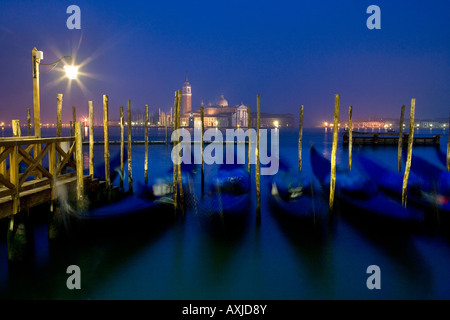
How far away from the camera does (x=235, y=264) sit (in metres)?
5.30

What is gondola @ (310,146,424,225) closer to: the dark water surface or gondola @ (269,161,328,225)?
the dark water surface

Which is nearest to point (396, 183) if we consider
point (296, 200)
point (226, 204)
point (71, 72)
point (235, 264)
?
point (296, 200)

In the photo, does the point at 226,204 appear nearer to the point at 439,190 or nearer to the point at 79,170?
the point at 79,170

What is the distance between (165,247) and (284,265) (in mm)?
2196

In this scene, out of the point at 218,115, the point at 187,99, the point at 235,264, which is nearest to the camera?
the point at 235,264

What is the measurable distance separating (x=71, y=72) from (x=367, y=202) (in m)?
7.08

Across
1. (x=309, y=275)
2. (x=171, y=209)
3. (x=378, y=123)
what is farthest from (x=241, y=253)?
(x=378, y=123)

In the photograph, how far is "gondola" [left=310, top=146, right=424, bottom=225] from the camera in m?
6.54

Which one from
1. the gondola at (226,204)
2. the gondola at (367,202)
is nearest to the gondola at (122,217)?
the gondola at (226,204)

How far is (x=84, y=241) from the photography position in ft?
19.2

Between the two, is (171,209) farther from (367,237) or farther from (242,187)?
(367,237)

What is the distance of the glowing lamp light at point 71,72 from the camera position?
669 centimetres

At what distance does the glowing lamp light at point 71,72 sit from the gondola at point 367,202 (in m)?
6.71

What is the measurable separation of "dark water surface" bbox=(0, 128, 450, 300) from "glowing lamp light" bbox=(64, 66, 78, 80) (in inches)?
122
